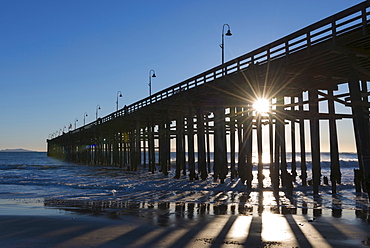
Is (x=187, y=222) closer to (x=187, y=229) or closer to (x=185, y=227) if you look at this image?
(x=185, y=227)

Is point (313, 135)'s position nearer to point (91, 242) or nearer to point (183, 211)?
point (183, 211)

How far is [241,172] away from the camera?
20781 millimetres

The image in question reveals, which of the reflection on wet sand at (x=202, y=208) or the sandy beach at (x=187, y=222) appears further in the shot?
the reflection on wet sand at (x=202, y=208)

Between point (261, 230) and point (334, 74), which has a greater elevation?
point (334, 74)

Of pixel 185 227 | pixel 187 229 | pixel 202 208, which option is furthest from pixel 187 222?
pixel 202 208

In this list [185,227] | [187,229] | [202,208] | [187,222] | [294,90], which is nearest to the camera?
[187,229]

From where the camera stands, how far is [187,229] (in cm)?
795

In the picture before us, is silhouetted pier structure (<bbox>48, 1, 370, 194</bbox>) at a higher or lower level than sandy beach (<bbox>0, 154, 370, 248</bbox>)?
higher

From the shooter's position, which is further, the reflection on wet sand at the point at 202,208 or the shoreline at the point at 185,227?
the reflection on wet sand at the point at 202,208

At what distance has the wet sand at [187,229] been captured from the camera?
6.75 meters

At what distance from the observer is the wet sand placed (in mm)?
6746

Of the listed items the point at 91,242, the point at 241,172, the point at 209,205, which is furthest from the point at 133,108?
the point at 91,242

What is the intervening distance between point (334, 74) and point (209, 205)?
26.4 ft

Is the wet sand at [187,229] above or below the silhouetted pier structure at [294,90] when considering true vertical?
below
